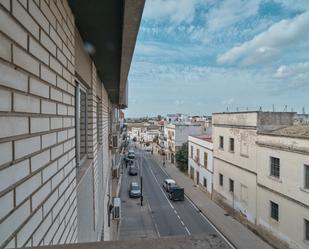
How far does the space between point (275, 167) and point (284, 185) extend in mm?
1290

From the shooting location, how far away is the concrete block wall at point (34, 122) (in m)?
1.54

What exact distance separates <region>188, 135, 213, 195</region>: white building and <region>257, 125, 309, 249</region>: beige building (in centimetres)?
844

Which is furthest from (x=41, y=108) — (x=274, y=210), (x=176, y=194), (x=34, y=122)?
(x=176, y=194)

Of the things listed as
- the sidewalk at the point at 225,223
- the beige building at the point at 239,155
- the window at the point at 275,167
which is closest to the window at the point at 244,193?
the beige building at the point at 239,155

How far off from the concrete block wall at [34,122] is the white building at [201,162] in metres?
22.9

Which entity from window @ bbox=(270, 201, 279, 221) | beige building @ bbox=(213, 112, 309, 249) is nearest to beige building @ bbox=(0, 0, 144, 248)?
beige building @ bbox=(213, 112, 309, 249)

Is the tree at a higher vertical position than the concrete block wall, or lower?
lower

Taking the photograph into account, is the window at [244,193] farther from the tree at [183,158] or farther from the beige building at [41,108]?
the tree at [183,158]

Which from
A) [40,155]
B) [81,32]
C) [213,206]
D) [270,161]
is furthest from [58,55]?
[213,206]

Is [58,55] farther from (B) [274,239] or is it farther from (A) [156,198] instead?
(A) [156,198]

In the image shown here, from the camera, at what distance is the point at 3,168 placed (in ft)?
4.90

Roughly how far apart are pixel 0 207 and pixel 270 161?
1624 centimetres

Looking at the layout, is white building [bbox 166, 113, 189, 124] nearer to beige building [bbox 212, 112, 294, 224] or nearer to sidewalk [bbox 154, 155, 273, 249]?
sidewalk [bbox 154, 155, 273, 249]

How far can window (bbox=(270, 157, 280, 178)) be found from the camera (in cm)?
1516
